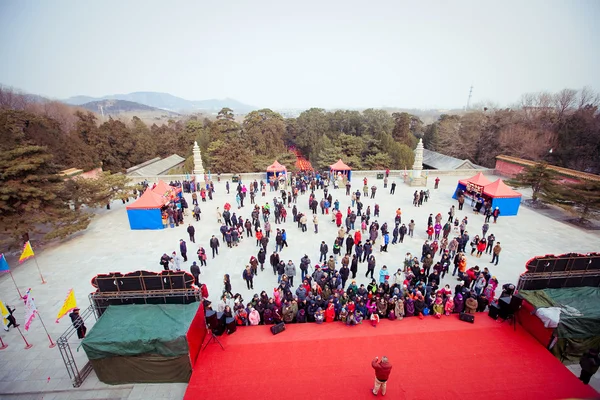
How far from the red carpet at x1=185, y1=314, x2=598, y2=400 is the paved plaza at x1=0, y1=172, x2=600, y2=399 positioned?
59.8 inches

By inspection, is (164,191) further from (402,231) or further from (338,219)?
(402,231)

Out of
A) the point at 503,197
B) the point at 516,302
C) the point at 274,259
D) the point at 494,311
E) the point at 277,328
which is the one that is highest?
the point at 503,197

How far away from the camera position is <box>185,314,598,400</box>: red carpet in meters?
6.03

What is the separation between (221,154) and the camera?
31.4 m

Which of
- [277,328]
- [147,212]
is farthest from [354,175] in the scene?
[277,328]

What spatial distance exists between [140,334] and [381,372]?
517cm

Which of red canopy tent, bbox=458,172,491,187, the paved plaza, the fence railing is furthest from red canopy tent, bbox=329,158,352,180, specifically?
red canopy tent, bbox=458,172,491,187

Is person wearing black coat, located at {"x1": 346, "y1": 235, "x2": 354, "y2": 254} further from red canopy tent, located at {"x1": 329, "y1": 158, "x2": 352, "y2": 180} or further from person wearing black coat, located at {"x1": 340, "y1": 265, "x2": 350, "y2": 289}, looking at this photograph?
red canopy tent, located at {"x1": 329, "y1": 158, "x2": 352, "y2": 180}

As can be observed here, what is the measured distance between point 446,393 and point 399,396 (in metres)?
0.98

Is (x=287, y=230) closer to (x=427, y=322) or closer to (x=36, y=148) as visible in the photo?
(x=427, y=322)

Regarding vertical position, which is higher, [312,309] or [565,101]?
[565,101]

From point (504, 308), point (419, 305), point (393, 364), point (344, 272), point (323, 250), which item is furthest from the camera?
point (323, 250)

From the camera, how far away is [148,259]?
40.9 ft

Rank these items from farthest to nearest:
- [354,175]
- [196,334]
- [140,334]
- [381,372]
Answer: [354,175], [196,334], [140,334], [381,372]
